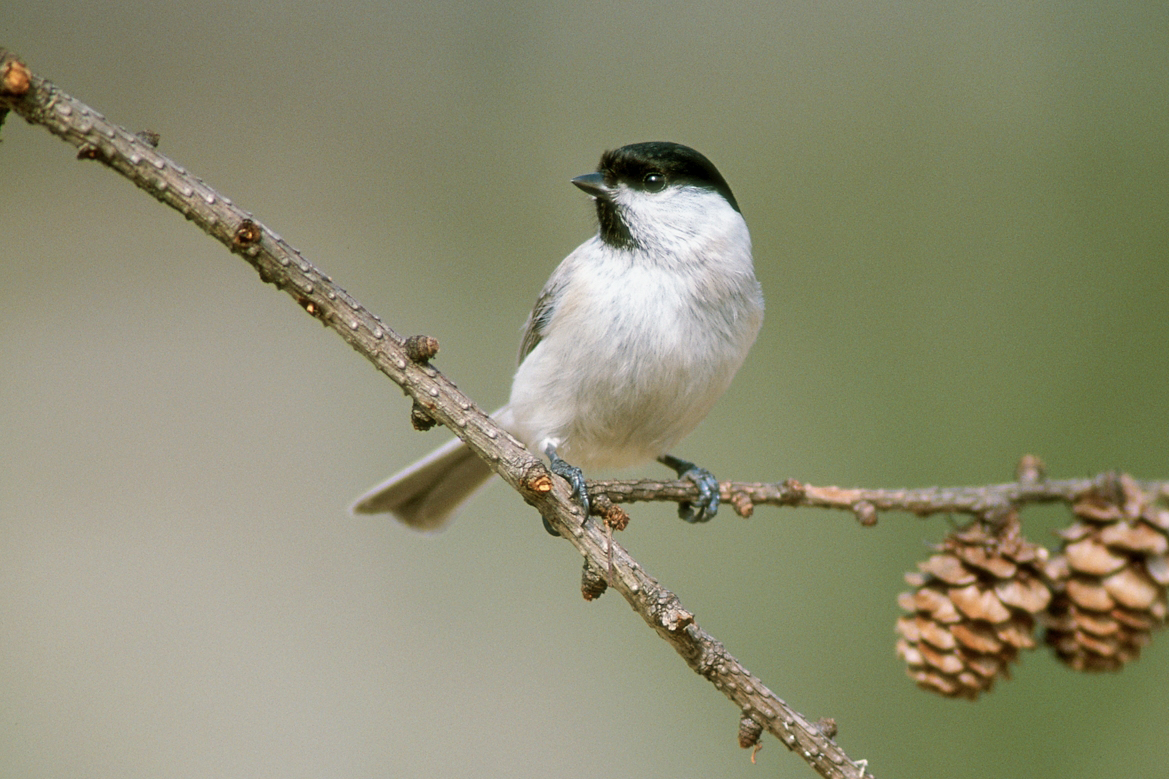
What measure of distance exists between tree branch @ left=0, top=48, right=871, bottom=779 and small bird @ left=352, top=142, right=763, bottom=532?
41 centimetres

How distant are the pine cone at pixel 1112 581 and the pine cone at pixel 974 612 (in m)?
0.06

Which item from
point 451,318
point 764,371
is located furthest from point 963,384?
point 451,318

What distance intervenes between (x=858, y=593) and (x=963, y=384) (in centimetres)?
58

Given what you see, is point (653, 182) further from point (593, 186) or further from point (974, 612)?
point (974, 612)

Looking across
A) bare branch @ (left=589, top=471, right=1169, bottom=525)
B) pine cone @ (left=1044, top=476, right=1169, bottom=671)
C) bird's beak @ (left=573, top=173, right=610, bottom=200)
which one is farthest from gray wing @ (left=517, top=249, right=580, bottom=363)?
pine cone @ (left=1044, top=476, right=1169, bottom=671)

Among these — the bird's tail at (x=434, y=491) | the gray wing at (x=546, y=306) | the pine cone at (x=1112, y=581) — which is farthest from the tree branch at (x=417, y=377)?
the bird's tail at (x=434, y=491)

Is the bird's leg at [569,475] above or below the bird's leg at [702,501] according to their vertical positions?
below

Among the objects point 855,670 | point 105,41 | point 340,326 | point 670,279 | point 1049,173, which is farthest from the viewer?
point 105,41

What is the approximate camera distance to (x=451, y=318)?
272 centimetres

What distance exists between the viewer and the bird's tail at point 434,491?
1.94 meters

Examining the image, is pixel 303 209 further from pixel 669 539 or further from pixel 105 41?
pixel 669 539

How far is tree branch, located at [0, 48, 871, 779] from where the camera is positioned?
0.95m

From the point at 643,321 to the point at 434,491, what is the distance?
2.24 ft

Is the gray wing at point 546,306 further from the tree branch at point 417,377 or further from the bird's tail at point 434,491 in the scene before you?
the tree branch at point 417,377
